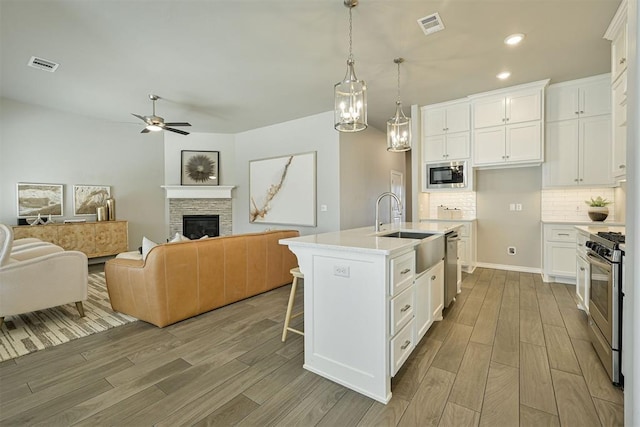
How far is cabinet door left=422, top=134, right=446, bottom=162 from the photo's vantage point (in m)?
4.88

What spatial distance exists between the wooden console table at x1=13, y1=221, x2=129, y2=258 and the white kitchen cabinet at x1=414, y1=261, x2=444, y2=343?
18.5 feet

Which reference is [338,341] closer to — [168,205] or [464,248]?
[464,248]

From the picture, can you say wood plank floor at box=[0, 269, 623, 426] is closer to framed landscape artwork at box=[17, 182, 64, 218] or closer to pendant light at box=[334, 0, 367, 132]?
pendant light at box=[334, 0, 367, 132]

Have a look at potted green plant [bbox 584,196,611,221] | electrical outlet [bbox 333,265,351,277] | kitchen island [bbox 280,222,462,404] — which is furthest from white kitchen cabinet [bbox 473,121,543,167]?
electrical outlet [bbox 333,265,351,277]

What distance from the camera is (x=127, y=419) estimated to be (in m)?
1.58

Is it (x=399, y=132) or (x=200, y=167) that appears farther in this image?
(x=200, y=167)

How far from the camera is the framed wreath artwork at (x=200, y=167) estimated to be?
6691mm

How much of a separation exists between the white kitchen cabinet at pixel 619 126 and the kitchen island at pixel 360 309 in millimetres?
2483

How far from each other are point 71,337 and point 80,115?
15.5 ft

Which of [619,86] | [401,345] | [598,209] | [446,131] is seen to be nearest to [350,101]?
[401,345]

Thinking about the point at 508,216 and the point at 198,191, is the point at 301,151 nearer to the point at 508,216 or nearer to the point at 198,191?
the point at 198,191

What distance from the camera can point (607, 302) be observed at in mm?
2004

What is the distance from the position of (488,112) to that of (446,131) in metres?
0.65

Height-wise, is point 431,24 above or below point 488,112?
above
